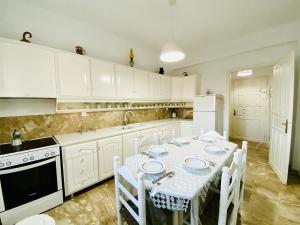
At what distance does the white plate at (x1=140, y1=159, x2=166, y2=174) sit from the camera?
1.12 meters

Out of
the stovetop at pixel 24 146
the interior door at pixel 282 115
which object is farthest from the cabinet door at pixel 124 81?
the interior door at pixel 282 115

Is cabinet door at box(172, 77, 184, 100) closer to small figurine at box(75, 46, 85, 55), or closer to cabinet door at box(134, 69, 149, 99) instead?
cabinet door at box(134, 69, 149, 99)

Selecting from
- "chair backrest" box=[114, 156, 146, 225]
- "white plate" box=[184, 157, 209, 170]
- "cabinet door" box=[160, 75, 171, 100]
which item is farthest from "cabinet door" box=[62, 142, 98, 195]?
"cabinet door" box=[160, 75, 171, 100]

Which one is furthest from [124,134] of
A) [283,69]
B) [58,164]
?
[283,69]

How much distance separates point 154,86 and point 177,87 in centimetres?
82

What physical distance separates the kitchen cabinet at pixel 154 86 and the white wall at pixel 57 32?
0.72 metres

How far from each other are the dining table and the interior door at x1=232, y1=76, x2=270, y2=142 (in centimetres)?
369

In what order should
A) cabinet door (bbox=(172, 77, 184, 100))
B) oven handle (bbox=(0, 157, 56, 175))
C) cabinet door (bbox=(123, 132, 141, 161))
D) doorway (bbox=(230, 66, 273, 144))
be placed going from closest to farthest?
oven handle (bbox=(0, 157, 56, 175)) < cabinet door (bbox=(123, 132, 141, 161)) < cabinet door (bbox=(172, 77, 184, 100)) < doorway (bbox=(230, 66, 273, 144))

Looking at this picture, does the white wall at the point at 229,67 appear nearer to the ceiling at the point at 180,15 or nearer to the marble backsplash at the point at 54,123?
the ceiling at the point at 180,15

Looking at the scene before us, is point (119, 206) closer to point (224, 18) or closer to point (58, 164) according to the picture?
point (58, 164)

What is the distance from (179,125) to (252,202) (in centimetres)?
222

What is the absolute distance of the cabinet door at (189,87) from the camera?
3637 millimetres

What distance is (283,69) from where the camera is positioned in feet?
7.37

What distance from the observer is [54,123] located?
2131mm
